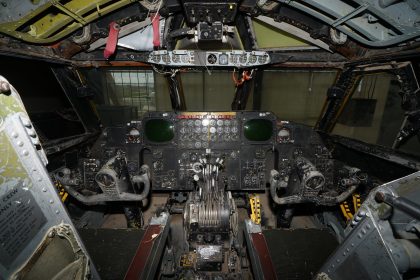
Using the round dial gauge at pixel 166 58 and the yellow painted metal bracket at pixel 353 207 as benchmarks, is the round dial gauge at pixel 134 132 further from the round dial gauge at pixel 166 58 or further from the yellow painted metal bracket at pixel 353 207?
the yellow painted metal bracket at pixel 353 207

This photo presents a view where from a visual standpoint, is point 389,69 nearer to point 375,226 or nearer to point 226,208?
point 375,226

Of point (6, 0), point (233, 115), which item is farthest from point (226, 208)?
point (6, 0)

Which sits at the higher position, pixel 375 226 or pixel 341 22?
pixel 341 22

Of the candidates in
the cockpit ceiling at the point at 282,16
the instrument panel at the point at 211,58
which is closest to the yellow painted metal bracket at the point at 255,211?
the instrument panel at the point at 211,58

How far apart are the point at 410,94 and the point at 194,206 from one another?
2.54 m

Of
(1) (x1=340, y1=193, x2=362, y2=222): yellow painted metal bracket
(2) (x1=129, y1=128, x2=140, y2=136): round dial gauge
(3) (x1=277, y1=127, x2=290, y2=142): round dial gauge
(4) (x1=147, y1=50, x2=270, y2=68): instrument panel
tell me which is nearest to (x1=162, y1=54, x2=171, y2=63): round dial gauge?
(4) (x1=147, y1=50, x2=270, y2=68): instrument panel

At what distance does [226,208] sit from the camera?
7.52 ft

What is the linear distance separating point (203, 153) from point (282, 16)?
7.13 ft

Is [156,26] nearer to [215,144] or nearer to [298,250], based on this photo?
[215,144]

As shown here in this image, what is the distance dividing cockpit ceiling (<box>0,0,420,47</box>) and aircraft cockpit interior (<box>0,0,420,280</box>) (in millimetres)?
13

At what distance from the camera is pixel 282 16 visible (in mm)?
2432

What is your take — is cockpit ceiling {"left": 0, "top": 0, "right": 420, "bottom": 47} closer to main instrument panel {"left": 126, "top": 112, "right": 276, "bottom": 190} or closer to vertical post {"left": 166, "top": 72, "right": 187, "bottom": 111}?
vertical post {"left": 166, "top": 72, "right": 187, "bottom": 111}

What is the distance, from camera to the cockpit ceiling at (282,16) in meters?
1.82

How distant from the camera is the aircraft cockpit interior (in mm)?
1062
